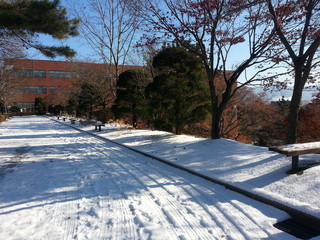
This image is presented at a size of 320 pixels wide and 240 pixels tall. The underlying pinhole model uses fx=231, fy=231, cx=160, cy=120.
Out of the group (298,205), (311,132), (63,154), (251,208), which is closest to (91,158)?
(63,154)

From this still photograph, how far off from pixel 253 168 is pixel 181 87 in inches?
Result: 246

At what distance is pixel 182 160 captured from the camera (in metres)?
7.18

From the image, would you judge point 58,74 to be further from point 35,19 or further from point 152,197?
point 152,197

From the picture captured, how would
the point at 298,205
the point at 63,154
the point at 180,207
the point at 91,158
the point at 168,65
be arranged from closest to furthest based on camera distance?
the point at 298,205, the point at 180,207, the point at 91,158, the point at 63,154, the point at 168,65

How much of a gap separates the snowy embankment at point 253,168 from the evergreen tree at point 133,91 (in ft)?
24.7

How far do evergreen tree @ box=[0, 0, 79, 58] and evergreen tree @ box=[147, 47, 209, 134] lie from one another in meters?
4.52

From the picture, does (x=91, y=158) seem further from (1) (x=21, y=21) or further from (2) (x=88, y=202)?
(1) (x=21, y=21)

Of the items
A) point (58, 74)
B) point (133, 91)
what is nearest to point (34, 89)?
point (58, 74)

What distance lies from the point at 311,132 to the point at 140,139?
8615 millimetres

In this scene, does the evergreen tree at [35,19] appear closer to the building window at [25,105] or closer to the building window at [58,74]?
the building window at [58,74]

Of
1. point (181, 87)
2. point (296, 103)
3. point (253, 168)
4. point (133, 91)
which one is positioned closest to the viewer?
point (253, 168)

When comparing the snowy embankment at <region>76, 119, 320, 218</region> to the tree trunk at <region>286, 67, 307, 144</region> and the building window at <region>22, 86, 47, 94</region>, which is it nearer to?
the tree trunk at <region>286, 67, 307, 144</region>

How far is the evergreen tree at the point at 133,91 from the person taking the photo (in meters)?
16.3

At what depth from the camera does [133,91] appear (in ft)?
54.4
